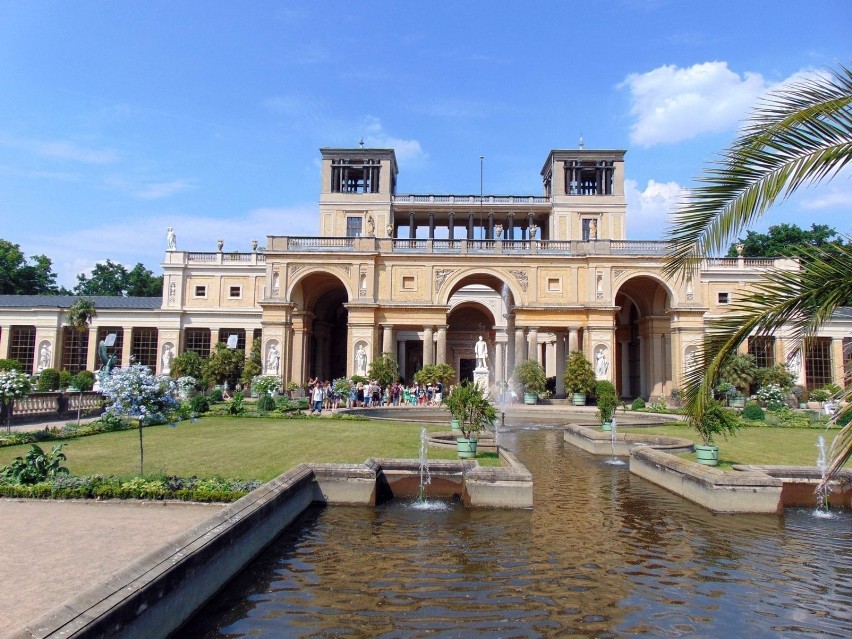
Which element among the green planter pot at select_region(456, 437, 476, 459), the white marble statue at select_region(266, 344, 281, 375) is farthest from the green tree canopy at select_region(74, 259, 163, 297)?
the green planter pot at select_region(456, 437, 476, 459)

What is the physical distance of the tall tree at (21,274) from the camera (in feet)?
195

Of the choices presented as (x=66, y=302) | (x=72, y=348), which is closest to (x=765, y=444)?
(x=72, y=348)

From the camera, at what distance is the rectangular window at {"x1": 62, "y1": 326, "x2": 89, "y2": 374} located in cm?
4594

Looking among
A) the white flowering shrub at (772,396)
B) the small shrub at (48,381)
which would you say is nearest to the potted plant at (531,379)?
the white flowering shrub at (772,396)

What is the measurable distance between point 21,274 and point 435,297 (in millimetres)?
47675

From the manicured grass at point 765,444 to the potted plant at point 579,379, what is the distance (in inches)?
496

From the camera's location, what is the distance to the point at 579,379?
3391 centimetres

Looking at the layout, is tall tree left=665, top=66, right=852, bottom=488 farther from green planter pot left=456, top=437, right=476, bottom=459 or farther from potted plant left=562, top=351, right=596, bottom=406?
potted plant left=562, top=351, right=596, bottom=406

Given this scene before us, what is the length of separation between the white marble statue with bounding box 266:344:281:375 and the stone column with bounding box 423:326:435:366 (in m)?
9.20

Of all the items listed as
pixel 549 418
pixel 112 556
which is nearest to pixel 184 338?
pixel 549 418

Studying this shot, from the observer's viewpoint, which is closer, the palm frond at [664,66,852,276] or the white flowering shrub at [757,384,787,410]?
the palm frond at [664,66,852,276]

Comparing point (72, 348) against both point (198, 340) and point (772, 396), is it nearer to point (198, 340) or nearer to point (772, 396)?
point (198, 340)

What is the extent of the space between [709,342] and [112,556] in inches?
237

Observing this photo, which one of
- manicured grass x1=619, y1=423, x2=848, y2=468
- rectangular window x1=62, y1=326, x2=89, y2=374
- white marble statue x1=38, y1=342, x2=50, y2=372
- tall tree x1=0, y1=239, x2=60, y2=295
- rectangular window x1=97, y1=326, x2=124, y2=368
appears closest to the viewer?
manicured grass x1=619, y1=423, x2=848, y2=468
